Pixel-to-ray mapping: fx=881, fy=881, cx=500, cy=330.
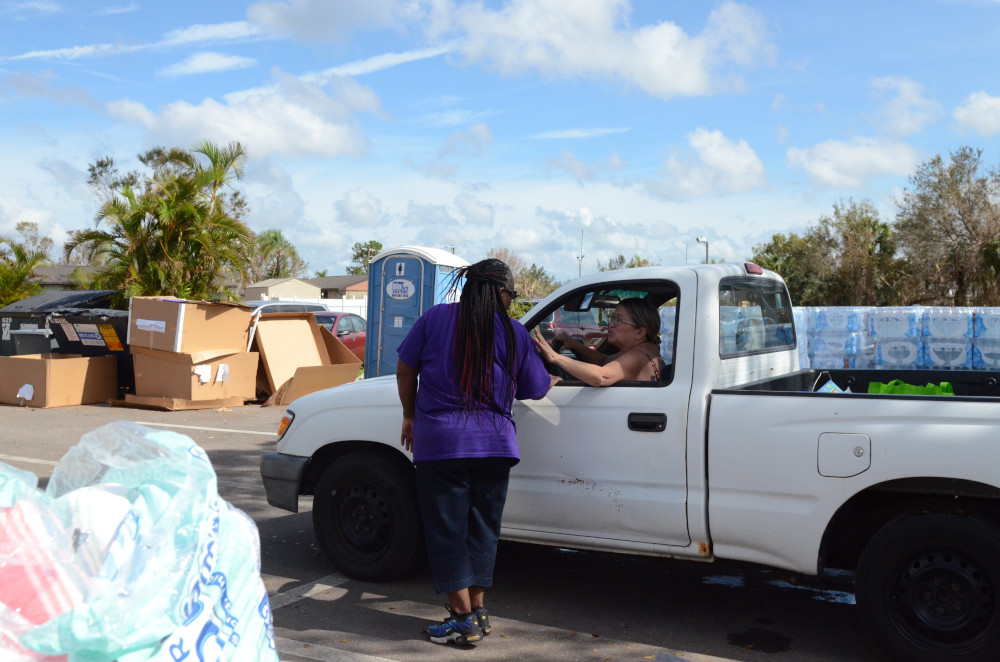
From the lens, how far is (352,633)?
4285 mm

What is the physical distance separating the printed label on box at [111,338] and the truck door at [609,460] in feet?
34.3

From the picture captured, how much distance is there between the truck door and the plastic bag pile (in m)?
1.99

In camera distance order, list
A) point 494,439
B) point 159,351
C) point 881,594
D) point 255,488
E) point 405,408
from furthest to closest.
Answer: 1. point 159,351
2. point 255,488
3. point 405,408
4. point 494,439
5. point 881,594

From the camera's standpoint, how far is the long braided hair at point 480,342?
13.0 ft

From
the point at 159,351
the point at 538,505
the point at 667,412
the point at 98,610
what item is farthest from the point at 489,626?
the point at 159,351

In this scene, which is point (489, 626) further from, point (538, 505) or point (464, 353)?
point (464, 353)

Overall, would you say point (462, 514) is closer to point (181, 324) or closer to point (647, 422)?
point (647, 422)

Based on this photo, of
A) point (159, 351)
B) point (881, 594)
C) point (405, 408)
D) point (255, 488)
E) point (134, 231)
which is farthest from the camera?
point (134, 231)

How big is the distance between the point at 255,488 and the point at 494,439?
4210 mm

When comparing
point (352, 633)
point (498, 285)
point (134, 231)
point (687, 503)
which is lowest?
point (352, 633)

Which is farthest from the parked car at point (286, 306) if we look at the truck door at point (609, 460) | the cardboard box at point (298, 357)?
the truck door at point (609, 460)

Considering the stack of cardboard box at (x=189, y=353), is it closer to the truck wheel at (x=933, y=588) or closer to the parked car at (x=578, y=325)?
the parked car at (x=578, y=325)

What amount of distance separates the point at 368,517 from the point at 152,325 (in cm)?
850

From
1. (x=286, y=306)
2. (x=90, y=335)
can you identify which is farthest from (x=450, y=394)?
(x=286, y=306)
